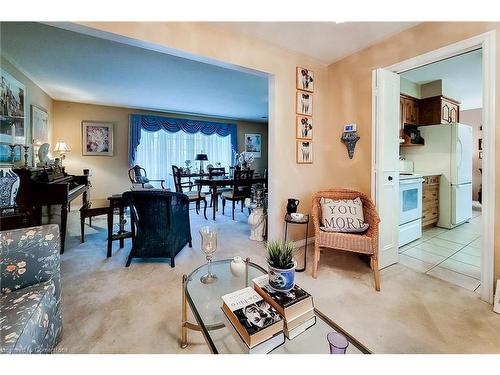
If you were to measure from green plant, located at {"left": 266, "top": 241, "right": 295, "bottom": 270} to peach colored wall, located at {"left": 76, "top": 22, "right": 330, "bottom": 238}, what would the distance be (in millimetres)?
1617

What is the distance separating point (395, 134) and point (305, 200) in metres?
1.24

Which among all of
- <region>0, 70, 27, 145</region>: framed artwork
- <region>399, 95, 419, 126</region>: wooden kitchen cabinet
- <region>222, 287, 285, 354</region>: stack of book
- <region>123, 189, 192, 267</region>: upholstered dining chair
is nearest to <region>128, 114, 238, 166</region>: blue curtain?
<region>0, 70, 27, 145</region>: framed artwork

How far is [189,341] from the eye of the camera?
1.35m

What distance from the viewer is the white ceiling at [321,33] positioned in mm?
2152

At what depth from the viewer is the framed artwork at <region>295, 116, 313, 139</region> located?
110 inches

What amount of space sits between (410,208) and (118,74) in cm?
471

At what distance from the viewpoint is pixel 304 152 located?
2877 millimetres

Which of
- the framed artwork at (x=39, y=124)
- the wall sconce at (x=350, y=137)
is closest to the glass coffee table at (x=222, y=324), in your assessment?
the wall sconce at (x=350, y=137)

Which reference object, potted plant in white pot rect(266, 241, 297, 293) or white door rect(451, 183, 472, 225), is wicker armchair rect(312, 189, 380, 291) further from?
white door rect(451, 183, 472, 225)

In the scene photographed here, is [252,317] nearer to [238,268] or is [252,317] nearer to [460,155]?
[238,268]

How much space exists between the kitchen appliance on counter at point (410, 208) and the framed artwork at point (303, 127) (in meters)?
1.29

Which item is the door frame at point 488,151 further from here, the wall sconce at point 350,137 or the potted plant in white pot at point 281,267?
the potted plant in white pot at point 281,267

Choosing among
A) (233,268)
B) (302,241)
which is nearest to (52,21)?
(233,268)
